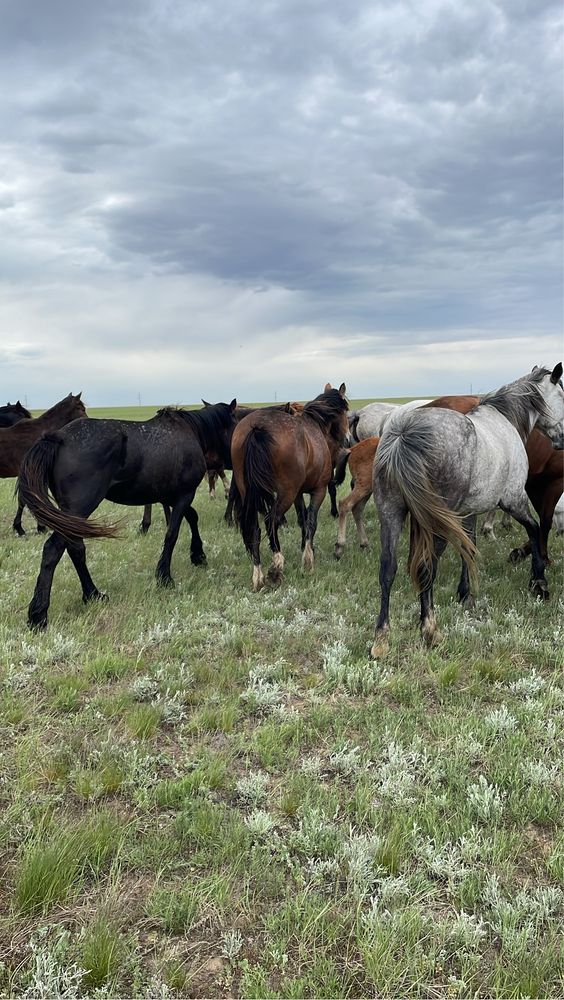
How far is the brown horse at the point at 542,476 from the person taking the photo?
8047 millimetres

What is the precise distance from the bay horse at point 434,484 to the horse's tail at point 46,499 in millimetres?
2961

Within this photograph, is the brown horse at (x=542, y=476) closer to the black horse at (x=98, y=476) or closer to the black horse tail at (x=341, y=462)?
the black horse tail at (x=341, y=462)

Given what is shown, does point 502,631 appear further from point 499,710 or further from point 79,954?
point 79,954

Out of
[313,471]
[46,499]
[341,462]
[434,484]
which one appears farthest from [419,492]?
[341,462]

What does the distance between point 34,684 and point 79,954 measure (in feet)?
8.61

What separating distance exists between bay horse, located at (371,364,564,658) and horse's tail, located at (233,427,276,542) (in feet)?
6.63

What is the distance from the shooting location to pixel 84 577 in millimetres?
6504

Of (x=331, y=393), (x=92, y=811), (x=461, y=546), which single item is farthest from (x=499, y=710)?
(x=331, y=393)

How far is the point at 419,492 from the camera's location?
5000 millimetres

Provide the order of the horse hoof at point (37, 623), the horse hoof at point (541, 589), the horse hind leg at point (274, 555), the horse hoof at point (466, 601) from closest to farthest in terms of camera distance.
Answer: the horse hoof at point (37, 623)
the horse hoof at point (466, 601)
the horse hoof at point (541, 589)
the horse hind leg at point (274, 555)

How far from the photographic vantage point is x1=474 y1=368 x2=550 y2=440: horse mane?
6.81 meters

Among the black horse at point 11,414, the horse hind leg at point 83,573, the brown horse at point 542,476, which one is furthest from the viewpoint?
the black horse at point 11,414

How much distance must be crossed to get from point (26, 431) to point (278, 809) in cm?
878

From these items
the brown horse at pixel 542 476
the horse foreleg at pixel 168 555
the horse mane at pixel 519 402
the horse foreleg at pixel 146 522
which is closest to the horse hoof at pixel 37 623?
the horse foreleg at pixel 168 555
